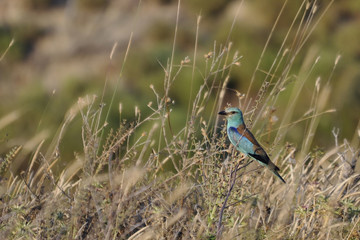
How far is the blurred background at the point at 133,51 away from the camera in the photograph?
27.6 feet

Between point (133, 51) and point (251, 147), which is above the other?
point (251, 147)

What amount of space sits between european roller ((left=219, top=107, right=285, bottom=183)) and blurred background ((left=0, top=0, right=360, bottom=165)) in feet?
13.0

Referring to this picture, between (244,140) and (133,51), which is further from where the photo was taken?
(133,51)

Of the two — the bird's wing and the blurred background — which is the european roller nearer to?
the bird's wing

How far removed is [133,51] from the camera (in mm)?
15000

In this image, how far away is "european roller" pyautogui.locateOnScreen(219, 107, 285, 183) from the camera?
105 inches

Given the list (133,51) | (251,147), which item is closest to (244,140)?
(251,147)

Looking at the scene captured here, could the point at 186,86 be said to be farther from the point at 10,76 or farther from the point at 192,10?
the point at 192,10

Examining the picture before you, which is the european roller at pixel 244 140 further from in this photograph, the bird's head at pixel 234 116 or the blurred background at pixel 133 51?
the blurred background at pixel 133 51

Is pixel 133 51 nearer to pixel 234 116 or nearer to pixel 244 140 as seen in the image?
pixel 234 116

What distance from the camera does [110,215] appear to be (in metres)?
2.21

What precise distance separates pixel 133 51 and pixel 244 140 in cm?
1248

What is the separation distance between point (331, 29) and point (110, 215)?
1308 centimetres

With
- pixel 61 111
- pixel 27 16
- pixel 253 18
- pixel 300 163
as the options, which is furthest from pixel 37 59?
pixel 300 163
